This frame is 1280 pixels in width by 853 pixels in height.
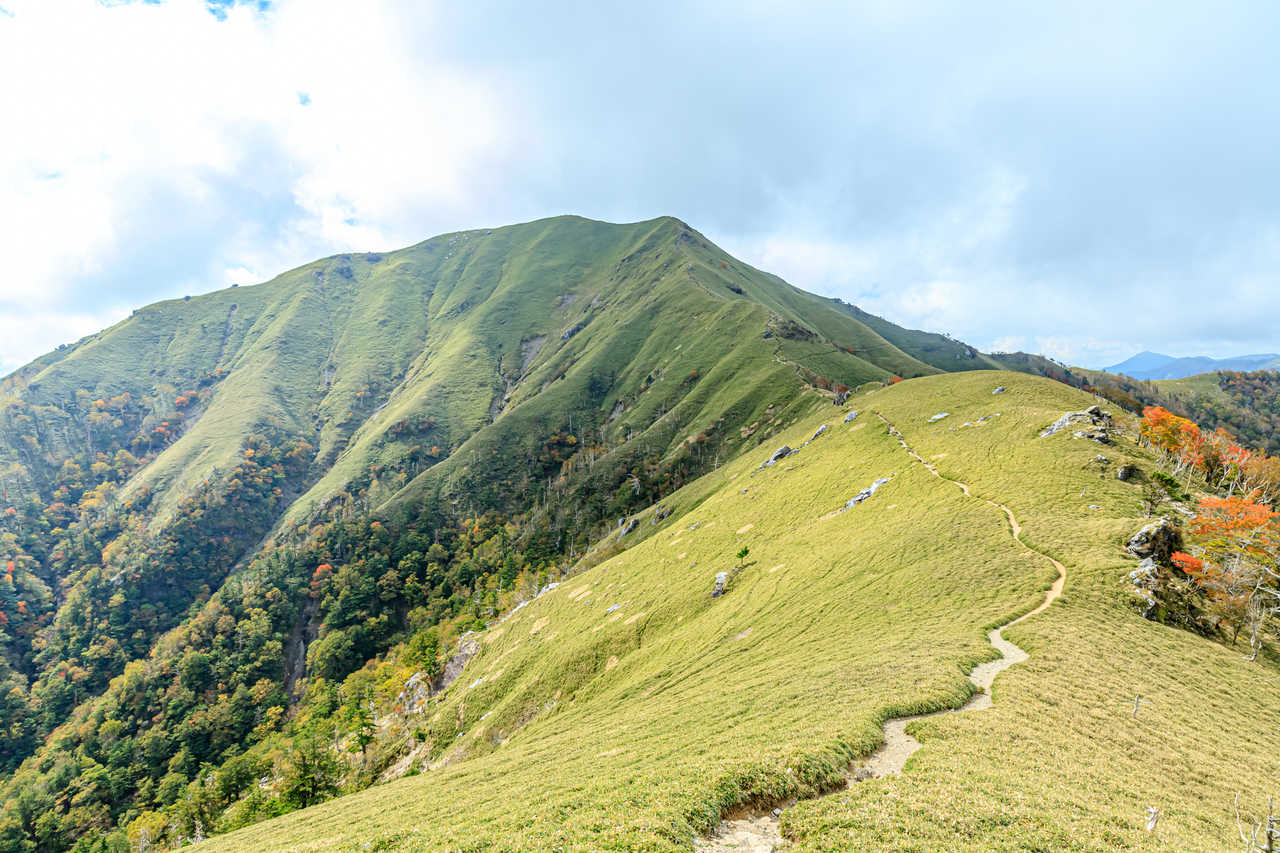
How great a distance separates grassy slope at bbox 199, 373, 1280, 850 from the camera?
60.6 ft

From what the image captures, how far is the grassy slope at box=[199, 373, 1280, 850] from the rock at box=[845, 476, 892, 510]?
3.09 m

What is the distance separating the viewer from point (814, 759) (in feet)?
69.2

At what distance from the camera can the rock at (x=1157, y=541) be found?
1682 inches

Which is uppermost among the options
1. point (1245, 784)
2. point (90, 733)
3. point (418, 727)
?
point (1245, 784)

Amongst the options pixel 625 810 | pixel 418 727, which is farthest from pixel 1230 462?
pixel 418 727

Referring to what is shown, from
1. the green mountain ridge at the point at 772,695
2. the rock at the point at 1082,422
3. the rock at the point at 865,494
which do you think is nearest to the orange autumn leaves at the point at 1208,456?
the rock at the point at 1082,422

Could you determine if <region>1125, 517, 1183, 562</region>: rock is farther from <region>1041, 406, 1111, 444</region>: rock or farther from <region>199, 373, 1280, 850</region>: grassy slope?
<region>1041, 406, 1111, 444</region>: rock

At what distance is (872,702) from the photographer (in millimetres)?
26844

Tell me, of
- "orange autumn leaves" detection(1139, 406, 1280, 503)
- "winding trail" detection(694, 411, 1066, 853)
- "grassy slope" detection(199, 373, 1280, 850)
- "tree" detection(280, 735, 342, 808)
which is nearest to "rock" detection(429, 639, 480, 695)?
"grassy slope" detection(199, 373, 1280, 850)

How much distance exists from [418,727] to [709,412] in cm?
14595

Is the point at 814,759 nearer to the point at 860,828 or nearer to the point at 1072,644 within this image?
the point at 860,828

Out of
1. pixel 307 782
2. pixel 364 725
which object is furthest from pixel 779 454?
pixel 307 782

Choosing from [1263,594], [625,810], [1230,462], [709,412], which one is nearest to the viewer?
[625,810]

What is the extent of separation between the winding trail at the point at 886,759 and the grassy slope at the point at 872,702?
0.65 metres
